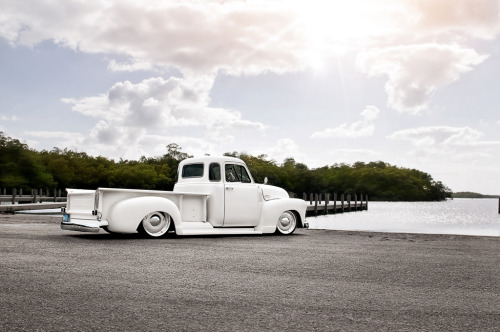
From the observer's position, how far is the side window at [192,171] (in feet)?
49.4

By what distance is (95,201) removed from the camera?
12.9 m

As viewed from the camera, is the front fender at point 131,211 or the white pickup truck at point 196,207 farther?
the white pickup truck at point 196,207

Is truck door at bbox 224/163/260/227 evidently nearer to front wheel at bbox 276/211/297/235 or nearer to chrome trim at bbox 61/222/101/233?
front wheel at bbox 276/211/297/235

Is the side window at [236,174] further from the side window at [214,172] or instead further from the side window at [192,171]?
the side window at [192,171]

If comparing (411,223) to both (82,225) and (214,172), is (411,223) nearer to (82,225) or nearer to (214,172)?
(214,172)

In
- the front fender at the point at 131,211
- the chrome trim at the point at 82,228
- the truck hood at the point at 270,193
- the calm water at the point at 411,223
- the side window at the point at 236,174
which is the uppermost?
the side window at the point at 236,174

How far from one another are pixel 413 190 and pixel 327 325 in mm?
151056

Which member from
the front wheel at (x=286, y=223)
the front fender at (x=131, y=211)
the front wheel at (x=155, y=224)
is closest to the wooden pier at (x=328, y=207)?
the front wheel at (x=286, y=223)

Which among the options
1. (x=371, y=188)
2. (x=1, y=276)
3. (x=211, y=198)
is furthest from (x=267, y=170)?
(x=1, y=276)

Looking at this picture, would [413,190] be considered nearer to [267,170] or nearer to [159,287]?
[267,170]

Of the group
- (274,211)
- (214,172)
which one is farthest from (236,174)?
(274,211)

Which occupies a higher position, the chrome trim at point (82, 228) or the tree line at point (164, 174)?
the tree line at point (164, 174)

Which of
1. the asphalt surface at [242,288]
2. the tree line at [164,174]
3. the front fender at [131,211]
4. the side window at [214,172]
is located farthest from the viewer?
the tree line at [164,174]

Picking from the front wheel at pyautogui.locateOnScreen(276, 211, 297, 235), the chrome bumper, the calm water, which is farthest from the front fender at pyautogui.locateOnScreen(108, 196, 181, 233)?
the calm water
